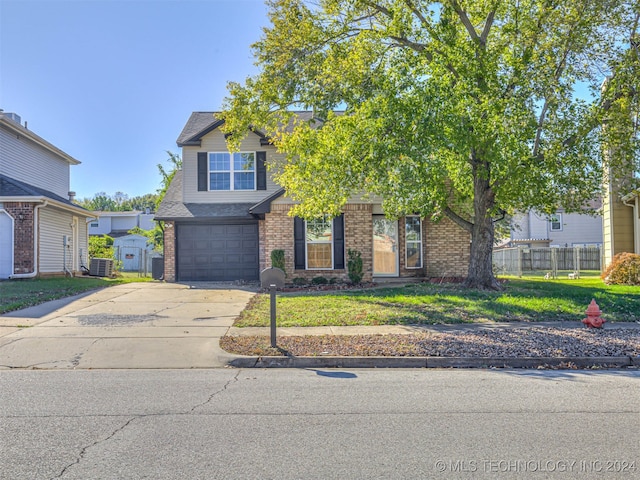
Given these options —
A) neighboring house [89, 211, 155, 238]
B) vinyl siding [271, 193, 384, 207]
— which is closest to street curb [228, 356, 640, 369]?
vinyl siding [271, 193, 384, 207]

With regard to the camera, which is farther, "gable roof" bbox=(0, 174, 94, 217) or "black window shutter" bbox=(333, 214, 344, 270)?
"gable roof" bbox=(0, 174, 94, 217)

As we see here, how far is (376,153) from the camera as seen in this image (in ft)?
42.4

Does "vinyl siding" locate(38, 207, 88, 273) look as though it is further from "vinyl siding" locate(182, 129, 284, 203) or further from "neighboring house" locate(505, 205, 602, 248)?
"neighboring house" locate(505, 205, 602, 248)

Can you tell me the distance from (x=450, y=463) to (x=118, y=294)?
45.7 feet

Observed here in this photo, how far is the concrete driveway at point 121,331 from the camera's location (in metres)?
8.26

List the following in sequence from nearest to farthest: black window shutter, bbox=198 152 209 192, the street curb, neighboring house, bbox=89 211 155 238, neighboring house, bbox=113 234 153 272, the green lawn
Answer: the street curb → the green lawn → black window shutter, bbox=198 152 209 192 → neighboring house, bbox=113 234 153 272 → neighboring house, bbox=89 211 155 238

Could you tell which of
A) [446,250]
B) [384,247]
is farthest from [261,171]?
[446,250]

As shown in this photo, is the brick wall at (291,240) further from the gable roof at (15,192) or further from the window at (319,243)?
the gable roof at (15,192)

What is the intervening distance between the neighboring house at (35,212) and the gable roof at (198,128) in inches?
227

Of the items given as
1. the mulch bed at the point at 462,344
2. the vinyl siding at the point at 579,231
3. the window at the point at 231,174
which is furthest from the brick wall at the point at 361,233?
the vinyl siding at the point at 579,231

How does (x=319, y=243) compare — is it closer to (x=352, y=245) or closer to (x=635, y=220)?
(x=352, y=245)

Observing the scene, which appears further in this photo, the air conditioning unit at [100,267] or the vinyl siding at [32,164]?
the air conditioning unit at [100,267]

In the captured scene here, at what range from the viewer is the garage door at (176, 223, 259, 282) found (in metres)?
20.6

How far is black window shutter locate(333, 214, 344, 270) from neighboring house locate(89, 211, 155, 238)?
127 ft
